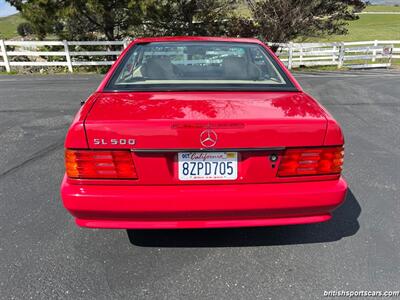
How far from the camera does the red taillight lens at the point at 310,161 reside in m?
2.00

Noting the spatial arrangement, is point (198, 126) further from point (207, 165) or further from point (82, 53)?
point (82, 53)

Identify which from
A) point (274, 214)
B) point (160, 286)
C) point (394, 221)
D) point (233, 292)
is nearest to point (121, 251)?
point (160, 286)

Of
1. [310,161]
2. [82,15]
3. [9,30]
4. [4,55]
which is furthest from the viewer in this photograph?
[9,30]

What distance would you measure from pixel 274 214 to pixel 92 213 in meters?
1.17

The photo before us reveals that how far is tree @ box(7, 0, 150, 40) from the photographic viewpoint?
487 inches

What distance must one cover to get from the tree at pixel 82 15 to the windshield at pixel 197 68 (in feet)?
36.7

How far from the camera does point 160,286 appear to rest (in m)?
2.12

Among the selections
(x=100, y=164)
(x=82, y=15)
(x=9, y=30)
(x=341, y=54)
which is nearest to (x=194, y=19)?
(x=82, y=15)

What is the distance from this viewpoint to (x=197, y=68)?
9.57 ft

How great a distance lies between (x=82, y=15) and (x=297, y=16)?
1058 centimetres

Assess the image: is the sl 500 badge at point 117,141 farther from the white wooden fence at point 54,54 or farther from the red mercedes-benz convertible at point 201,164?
the white wooden fence at point 54,54

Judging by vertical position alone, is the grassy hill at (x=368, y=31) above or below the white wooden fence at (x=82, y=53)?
below

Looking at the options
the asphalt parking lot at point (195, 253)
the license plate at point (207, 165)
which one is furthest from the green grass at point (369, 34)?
the license plate at point (207, 165)

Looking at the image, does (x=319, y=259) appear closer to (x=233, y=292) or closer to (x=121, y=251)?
(x=233, y=292)
